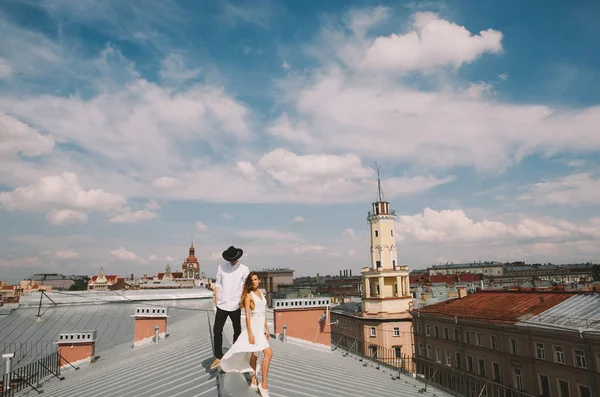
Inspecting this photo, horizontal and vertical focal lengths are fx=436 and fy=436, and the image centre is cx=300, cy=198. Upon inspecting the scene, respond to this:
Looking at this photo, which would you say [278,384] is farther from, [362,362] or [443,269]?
[443,269]

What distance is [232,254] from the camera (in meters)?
6.76

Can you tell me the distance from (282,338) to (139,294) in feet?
49.4

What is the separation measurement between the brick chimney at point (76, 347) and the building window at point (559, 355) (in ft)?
77.7

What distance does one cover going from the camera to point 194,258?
159 metres

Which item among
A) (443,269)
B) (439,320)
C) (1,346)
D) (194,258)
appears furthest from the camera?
(443,269)

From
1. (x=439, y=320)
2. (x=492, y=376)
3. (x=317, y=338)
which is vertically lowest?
(x=492, y=376)

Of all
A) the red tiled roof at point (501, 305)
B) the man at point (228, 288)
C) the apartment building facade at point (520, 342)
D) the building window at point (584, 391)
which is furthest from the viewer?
the red tiled roof at point (501, 305)

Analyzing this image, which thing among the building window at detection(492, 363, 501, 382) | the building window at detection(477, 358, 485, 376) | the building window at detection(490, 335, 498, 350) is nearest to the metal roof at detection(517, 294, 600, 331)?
the building window at detection(490, 335, 498, 350)

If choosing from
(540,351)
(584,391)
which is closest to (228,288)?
(584,391)

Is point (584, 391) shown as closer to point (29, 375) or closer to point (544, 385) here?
point (544, 385)

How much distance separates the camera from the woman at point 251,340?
5.61 m

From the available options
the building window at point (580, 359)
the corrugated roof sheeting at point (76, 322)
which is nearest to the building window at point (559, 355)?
the building window at point (580, 359)

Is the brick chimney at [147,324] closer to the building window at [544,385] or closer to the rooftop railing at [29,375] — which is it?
the rooftop railing at [29,375]

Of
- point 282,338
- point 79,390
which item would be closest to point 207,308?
point 282,338
